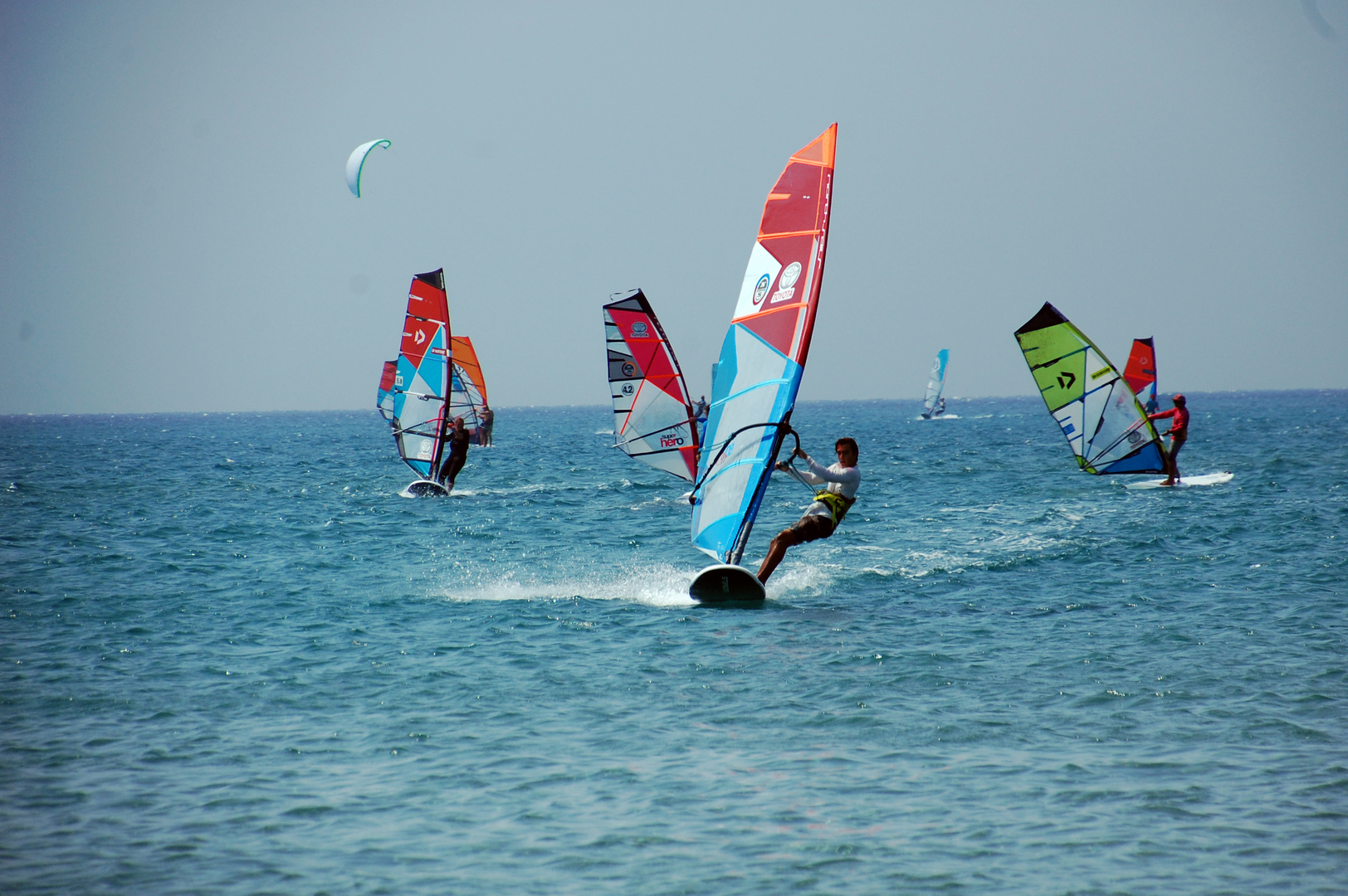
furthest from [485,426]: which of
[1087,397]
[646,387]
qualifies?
[1087,397]

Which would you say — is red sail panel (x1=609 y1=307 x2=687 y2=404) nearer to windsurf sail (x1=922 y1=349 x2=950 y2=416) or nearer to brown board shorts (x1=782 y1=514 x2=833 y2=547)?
brown board shorts (x1=782 y1=514 x2=833 y2=547)

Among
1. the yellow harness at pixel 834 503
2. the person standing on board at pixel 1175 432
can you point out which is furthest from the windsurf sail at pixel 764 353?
the person standing on board at pixel 1175 432

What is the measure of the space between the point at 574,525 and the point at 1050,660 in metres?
12.3

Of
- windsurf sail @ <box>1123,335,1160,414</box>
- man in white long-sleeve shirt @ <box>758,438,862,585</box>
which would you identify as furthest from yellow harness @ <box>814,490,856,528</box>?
windsurf sail @ <box>1123,335,1160,414</box>

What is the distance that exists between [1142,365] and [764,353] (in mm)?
24668

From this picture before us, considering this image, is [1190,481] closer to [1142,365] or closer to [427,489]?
[1142,365]

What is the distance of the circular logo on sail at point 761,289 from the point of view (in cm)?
1138

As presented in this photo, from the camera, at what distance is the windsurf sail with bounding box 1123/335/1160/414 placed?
31.9m

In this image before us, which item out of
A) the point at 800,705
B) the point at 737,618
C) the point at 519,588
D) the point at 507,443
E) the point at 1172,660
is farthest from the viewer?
the point at 507,443

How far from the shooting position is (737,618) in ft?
36.0

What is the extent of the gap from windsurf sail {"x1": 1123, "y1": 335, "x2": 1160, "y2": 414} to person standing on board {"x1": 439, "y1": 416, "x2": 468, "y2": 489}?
1938cm

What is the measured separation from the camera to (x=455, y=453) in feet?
83.4

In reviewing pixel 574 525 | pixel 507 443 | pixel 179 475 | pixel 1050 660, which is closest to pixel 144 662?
pixel 1050 660

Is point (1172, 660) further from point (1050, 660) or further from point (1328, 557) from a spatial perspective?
point (1328, 557)
